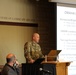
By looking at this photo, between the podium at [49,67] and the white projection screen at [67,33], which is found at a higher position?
the white projection screen at [67,33]

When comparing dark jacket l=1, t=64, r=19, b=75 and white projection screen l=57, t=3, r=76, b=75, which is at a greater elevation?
white projection screen l=57, t=3, r=76, b=75

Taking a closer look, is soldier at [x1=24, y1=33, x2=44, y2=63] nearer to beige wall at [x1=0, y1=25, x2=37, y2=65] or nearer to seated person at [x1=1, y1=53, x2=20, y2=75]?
seated person at [x1=1, y1=53, x2=20, y2=75]

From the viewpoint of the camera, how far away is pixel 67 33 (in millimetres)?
6398

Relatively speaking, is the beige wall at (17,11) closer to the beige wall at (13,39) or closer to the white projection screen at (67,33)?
the beige wall at (13,39)

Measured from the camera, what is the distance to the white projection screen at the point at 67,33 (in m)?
6.30

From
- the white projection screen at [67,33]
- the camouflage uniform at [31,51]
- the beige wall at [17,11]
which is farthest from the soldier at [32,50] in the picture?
the beige wall at [17,11]

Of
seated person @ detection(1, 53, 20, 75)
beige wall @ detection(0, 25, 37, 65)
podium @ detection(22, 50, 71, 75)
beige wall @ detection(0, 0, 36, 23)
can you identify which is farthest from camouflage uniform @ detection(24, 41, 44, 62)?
beige wall @ detection(0, 0, 36, 23)

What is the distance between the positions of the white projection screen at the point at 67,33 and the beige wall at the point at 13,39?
89 cm

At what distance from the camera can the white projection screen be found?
6297 millimetres

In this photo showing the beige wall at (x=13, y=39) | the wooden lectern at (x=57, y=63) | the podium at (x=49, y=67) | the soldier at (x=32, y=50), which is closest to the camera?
the podium at (x=49, y=67)

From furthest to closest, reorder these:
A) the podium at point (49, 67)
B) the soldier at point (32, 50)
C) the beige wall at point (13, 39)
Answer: the beige wall at point (13, 39)
the soldier at point (32, 50)
the podium at point (49, 67)

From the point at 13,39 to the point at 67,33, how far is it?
1.46 m

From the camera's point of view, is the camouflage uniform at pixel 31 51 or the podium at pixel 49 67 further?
the camouflage uniform at pixel 31 51

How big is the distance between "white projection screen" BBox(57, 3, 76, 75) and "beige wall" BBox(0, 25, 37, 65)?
35.2 inches
